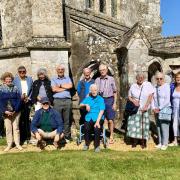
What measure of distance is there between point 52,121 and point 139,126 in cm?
213

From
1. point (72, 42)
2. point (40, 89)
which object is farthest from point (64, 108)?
point (72, 42)

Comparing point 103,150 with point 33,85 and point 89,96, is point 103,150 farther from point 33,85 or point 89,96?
point 33,85

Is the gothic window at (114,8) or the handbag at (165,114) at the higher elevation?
the gothic window at (114,8)

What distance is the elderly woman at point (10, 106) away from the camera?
29.3 feet

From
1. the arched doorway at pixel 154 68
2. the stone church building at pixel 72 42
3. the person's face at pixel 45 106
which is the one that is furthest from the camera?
the arched doorway at pixel 154 68

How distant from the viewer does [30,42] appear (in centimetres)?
1106

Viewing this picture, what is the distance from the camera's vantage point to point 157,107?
932cm

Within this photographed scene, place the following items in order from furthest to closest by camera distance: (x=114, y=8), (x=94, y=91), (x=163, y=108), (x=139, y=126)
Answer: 1. (x=114, y=8)
2. (x=139, y=126)
3. (x=163, y=108)
4. (x=94, y=91)

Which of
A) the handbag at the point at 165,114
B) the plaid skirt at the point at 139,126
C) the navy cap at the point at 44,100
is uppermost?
the navy cap at the point at 44,100

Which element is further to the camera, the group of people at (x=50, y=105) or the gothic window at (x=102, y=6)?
the gothic window at (x=102, y=6)

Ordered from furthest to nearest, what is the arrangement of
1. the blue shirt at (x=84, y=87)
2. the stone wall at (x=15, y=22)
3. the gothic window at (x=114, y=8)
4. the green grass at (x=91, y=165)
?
1. the gothic window at (x=114, y=8)
2. the stone wall at (x=15, y=22)
3. the blue shirt at (x=84, y=87)
4. the green grass at (x=91, y=165)

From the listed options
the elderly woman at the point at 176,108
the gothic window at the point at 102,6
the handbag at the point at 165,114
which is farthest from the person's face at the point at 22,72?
the gothic window at the point at 102,6

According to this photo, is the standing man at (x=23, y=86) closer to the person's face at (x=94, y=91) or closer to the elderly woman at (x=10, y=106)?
the elderly woman at (x=10, y=106)

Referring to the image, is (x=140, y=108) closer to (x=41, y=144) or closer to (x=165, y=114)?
(x=165, y=114)
